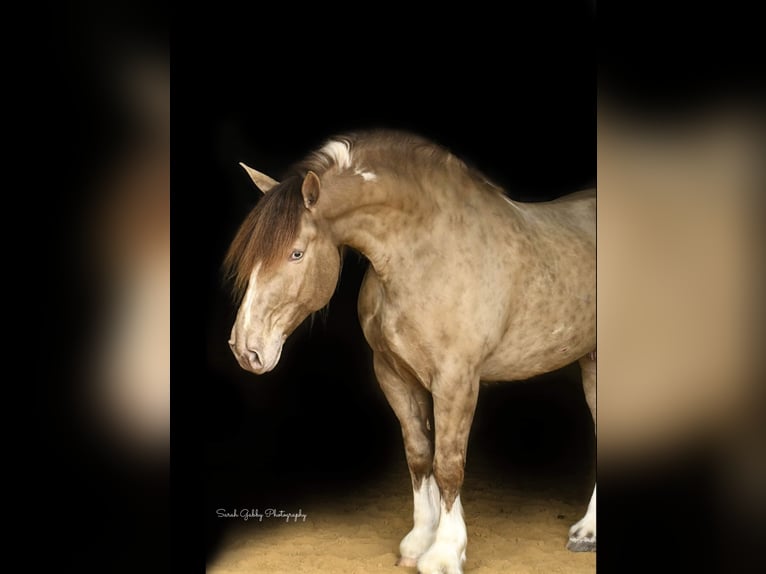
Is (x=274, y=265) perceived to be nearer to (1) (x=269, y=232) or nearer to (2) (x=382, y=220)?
(1) (x=269, y=232)

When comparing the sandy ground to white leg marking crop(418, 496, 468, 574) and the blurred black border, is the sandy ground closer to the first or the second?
white leg marking crop(418, 496, 468, 574)

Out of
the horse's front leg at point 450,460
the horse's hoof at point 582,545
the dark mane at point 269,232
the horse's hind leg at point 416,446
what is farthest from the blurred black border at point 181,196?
the horse's hoof at point 582,545

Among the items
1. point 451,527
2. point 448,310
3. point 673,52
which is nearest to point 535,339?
point 448,310

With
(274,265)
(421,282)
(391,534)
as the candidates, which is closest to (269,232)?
(274,265)

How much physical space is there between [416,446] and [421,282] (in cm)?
86

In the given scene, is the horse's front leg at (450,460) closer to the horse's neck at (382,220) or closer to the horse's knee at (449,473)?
the horse's knee at (449,473)

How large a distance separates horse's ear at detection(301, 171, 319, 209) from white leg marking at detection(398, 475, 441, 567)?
1.50 metres

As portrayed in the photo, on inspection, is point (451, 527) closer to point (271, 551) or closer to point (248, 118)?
point (271, 551)

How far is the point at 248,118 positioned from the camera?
478cm

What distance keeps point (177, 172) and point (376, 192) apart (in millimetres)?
870

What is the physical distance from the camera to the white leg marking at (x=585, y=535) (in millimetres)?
3916

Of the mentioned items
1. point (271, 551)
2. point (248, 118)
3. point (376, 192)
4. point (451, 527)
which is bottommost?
point (271, 551)

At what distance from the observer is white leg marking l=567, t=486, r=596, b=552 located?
392 cm

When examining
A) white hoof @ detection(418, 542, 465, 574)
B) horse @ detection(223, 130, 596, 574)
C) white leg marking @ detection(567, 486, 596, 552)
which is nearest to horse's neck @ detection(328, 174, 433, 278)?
horse @ detection(223, 130, 596, 574)
